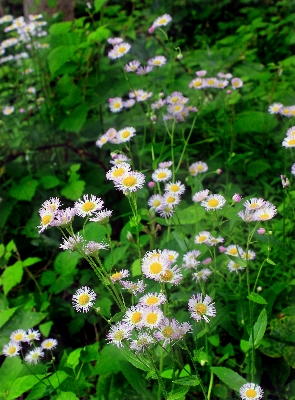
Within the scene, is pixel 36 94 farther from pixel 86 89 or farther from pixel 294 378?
pixel 294 378

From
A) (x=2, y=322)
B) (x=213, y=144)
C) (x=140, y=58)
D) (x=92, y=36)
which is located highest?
(x=92, y=36)

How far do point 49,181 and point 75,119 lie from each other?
1.10ft

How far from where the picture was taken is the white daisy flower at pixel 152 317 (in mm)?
810

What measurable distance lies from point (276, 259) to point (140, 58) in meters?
1.21

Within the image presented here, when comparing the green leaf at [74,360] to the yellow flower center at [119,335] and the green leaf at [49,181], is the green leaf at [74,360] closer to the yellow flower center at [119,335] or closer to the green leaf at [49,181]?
the yellow flower center at [119,335]

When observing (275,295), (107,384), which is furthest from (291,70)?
(107,384)

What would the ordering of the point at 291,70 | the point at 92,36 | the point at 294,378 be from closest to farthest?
the point at 294,378 → the point at 92,36 → the point at 291,70

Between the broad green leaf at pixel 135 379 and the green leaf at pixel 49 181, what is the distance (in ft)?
2.88

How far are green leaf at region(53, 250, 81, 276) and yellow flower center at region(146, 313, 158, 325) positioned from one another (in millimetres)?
708

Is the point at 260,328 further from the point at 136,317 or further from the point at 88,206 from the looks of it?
the point at 88,206

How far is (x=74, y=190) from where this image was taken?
184 centimetres

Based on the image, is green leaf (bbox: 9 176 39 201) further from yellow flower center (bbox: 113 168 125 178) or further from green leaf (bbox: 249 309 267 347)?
green leaf (bbox: 249 309 267 347)

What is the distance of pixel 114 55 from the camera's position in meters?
1.63

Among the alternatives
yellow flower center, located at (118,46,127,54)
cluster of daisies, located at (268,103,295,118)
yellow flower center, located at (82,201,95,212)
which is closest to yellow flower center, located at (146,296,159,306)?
yellow flower center, located at (82,201,95,212)
